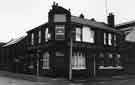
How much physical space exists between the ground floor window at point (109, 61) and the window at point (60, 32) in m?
7.00

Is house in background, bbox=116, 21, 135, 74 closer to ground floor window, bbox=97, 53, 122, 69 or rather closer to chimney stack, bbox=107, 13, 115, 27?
ground floor window, bbox=97, 53, 122, 69

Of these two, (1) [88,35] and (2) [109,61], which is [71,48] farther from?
(2) [109,61]

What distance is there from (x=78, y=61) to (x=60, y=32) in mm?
4678

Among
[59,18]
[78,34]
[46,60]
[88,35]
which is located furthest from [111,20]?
[46,60]

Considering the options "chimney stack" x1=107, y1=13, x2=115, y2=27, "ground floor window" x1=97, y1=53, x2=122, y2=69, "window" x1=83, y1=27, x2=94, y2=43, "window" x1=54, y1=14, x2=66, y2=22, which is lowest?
"ground floor window" x1=97, y1=53, x2=122, y2=69

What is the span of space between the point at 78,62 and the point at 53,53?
3.82 meters

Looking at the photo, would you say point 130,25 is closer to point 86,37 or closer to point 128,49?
point 128,49

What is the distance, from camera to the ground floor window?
93.8ft

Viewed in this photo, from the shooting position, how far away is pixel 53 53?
2428 centimetres

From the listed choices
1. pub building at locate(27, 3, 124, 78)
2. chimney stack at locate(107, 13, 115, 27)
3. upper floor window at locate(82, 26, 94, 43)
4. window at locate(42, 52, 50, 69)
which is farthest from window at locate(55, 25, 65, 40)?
chimney stack at locate(107, 13, 115, 27)

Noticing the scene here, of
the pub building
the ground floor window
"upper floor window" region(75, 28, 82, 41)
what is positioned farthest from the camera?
the ground floor window

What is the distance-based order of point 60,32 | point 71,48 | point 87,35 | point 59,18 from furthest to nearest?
point 87,35 < point 59,18 < point 60,32 < point 71,48

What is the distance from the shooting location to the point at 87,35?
2750cm

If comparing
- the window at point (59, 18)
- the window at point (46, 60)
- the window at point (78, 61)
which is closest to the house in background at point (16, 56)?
the window at point (46, 60)
